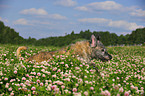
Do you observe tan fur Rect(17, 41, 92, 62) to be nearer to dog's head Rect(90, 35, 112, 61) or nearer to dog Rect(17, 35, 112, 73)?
dog Rect(17, 35, 112, 73)

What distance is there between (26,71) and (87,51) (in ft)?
17.9

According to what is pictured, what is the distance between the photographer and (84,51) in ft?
34.3

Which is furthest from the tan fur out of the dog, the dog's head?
the dog's head

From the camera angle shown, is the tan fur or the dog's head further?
the dog's head

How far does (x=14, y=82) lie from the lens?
17.8 feet

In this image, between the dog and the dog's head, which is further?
the dog's head

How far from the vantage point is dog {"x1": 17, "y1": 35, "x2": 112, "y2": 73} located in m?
9.44

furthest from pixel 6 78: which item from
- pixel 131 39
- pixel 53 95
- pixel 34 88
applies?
pixel 131 39

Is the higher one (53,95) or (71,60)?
(71,60)

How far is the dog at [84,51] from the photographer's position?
31.0 feet

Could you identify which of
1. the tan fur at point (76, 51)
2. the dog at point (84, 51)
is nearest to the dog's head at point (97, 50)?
the dog at point (84, 51)

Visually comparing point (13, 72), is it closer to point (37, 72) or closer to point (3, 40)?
point (37, 72)

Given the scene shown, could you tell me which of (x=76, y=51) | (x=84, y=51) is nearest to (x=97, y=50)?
(x=84, y=51)

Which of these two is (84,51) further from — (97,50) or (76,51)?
(97,50)
